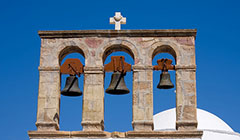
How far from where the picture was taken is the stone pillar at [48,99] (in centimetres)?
1991

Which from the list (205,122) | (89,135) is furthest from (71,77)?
(205,122)

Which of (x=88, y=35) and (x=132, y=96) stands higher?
(x=88, y=35)

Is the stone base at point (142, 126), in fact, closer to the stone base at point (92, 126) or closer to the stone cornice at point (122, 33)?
the stone base at point (92, 126)

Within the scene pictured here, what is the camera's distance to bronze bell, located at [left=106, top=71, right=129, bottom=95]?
797 inches

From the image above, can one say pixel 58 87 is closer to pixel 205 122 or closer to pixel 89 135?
pixel 89 135

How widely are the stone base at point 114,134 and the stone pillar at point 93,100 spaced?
0.60 ft

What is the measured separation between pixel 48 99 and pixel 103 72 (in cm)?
154

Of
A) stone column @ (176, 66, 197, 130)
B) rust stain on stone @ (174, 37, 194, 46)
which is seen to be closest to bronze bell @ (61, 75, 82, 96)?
stone column @ (176, 66, 197, 130)

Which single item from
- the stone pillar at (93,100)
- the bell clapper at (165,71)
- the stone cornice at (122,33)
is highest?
the stone cornice at (122,33)

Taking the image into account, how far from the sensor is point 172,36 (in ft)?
67.6

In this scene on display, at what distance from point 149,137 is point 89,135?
1.46m

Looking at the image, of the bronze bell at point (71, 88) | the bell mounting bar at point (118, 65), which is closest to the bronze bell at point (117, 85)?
the bell mounting bar at point (118, 65)

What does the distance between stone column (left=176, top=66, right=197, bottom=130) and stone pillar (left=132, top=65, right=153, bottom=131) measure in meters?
0.68

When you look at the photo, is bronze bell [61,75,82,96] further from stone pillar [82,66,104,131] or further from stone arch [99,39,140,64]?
stone arch [99,39,140,64]
